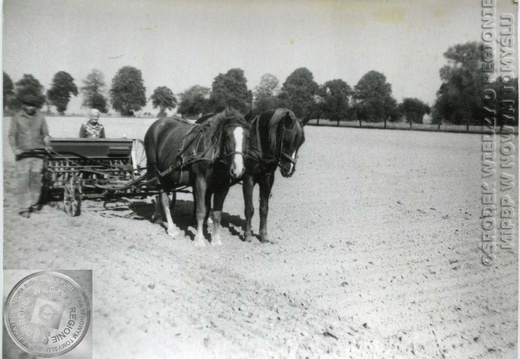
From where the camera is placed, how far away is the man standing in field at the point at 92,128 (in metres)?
5.88

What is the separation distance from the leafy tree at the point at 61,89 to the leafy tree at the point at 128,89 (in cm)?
44

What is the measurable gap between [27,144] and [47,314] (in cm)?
189

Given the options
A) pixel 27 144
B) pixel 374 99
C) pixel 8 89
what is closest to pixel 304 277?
pixel 374 99

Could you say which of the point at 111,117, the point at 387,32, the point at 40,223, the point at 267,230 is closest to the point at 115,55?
the point at 111,117

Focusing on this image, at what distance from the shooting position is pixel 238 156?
4.24 metres

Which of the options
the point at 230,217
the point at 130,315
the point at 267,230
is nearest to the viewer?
the point at 130,315

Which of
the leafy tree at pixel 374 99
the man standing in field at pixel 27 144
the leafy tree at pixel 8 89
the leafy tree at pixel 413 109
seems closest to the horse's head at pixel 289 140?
the leafy tree at pixel 374 99

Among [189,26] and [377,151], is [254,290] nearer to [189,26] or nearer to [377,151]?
[189,26]

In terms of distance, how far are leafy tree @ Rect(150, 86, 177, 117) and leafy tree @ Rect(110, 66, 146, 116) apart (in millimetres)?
145

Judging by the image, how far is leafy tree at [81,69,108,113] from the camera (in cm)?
460

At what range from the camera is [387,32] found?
4.76 metres

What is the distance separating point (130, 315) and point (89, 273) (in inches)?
26.4

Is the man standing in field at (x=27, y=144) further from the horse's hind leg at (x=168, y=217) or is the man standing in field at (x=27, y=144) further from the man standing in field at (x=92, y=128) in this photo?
the horse's hind leg at (x=168, y=217)

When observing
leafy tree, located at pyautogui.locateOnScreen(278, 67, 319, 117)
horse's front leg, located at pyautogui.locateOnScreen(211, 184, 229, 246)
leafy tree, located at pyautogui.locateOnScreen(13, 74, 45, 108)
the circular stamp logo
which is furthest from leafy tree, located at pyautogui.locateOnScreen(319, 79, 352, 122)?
the circular stamp logo
